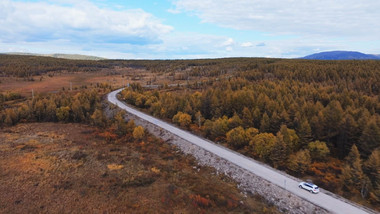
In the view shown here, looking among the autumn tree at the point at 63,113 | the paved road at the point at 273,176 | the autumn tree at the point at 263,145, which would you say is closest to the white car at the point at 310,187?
the paved road at the point at 273,176

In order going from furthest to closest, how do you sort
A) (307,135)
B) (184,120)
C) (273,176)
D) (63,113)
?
(63,113), (184,120), (307,135), (273,176)

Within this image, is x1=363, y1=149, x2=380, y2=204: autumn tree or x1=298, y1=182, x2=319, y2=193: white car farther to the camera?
x1=298, y1=182, x2=319, y2=193: white car

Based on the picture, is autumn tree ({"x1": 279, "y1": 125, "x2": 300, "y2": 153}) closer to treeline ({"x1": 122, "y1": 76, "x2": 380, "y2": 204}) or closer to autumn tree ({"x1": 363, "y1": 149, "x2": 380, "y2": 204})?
treeline ({"x1": 122, "y1": 76, "x2": 380, "y2": 204})

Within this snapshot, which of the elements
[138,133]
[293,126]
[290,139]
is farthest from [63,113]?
[293,126]

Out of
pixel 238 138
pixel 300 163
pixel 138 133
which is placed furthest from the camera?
pixel 138 133

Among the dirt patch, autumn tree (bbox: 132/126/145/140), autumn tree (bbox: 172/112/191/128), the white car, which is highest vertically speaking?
autumn tree (bbox: 172/112/191/128)

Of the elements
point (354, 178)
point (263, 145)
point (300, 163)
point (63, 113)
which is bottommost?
point (63, 113)

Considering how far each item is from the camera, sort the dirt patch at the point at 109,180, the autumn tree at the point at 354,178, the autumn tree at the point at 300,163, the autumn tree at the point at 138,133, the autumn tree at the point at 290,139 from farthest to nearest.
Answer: the autumn tree at the point at 138,133, the autumn tree at the point at 290,139, the autumn tree at the point at 300,163, the dirt patch at the point at 109,180, the autumn tree at the point at 354,178

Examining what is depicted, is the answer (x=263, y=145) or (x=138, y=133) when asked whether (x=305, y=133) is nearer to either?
(x=263, y=145)

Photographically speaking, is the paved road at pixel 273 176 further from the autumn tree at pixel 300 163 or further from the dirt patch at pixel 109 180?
the dirt patch at pixel 109 180

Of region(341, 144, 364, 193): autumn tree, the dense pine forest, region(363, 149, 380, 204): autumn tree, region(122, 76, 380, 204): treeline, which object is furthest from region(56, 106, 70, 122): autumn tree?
region(363, 149, 380, 204): autumn tree
